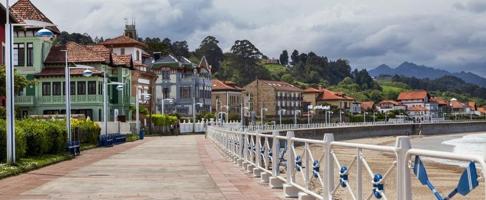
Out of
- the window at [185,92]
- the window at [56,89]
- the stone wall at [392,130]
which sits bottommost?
the stone wall at [392,130]

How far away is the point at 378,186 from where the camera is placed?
6.52m

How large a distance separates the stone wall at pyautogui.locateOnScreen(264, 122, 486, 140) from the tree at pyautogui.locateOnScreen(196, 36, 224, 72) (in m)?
70.1

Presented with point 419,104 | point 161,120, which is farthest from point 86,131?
point 419,104

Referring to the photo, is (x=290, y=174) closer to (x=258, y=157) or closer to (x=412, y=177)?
(x=258, y=157)

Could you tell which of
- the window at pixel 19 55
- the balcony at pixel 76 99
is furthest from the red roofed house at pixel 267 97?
the window at pixel 19 55

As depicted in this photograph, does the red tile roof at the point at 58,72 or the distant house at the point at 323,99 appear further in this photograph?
the distant house at the point at 323,99

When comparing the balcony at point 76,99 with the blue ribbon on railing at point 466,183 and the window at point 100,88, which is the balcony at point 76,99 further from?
the blue ribbon on railing at point 466,183

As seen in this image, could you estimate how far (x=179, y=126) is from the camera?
77.7 metres

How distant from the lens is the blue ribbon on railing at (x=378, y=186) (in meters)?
6.48

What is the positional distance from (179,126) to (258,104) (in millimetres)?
53784

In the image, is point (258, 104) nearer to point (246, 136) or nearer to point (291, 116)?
point (291, 116)

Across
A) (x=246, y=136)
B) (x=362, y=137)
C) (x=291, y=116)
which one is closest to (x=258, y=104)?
(x=291, y=116)

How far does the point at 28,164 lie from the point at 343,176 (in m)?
13.1

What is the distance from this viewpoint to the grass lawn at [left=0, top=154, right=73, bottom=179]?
16.3m
